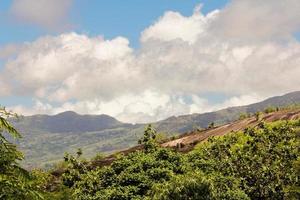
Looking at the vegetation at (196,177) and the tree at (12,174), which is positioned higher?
the tree at (12,174)

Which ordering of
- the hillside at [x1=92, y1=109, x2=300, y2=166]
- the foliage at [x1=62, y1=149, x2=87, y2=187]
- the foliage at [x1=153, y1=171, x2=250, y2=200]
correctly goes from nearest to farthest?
the foliage at [x1=153, y1=171, x2=250, y2=200] → the foliage at [x1=62, y1=149, x2=87, y2=187] → the hillside at [x1=92, y1=109, x2=300, y2=166]

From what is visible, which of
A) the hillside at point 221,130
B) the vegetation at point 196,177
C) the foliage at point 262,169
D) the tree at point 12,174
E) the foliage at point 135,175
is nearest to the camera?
the tree at point 12,174

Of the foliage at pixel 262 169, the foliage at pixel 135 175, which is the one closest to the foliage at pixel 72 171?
the foliage at pixel 262 169

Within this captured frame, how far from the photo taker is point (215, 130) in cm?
13575

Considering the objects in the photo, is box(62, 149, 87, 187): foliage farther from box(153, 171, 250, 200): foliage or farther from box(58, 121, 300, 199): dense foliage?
box(153, 171, 250, 200): foliage

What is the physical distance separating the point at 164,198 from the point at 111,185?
15.2m

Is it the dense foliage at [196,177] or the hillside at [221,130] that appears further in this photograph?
the hillside at [221,130]

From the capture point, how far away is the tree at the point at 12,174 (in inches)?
451

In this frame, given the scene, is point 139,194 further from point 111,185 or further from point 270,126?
point 270,126

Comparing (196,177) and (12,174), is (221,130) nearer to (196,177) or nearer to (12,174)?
(196,177)

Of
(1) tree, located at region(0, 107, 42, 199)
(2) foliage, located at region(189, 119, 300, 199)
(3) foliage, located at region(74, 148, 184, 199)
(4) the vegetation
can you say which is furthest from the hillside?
(1) tree, located at region(0, 107, 42, 199)

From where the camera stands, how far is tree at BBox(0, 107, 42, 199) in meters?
11.5

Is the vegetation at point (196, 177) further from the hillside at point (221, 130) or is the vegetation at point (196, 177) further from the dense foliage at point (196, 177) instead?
the hillside at point (221, 130)

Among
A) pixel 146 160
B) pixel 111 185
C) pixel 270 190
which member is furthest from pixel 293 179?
pixel 111 185
